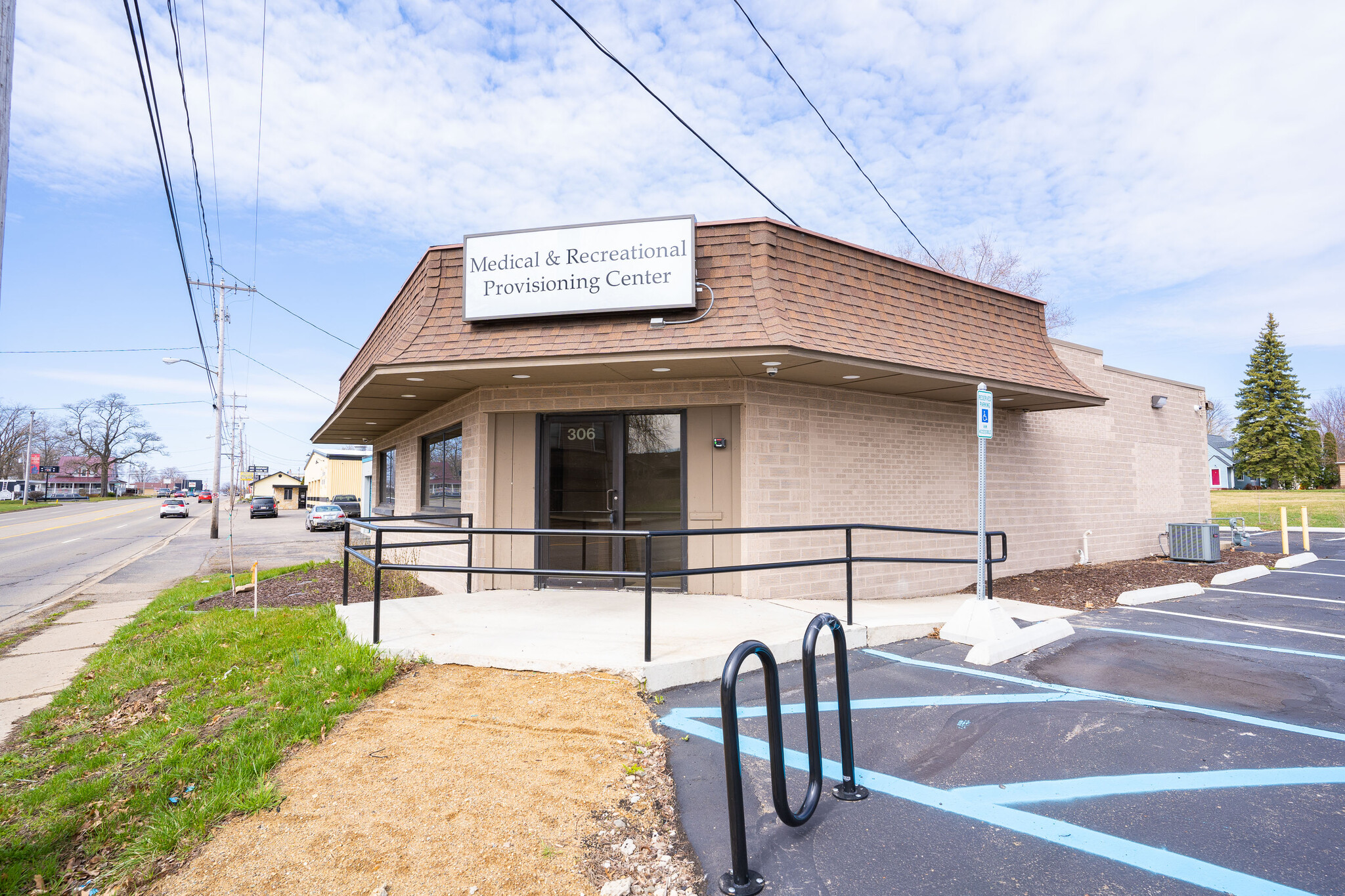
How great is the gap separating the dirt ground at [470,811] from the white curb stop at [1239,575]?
36.1 feet

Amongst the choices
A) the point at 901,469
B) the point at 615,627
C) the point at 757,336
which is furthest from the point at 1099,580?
the point at 615,627

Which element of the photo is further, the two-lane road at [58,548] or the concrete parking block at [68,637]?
the two-lane road at [58,548]

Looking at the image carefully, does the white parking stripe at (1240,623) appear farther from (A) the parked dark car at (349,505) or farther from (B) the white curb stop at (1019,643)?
(A) the parked dark car at (349,505)

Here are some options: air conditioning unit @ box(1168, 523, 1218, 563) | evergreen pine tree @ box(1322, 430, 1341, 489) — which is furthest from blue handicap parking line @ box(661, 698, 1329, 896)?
evergreen pine tree @ box(1322, 430, 1341, 489)

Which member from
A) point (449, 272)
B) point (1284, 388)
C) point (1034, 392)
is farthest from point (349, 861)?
point (1284, 388)

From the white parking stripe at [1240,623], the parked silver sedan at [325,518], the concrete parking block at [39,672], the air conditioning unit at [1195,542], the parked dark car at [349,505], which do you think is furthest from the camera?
the parked dark car at [349,505]

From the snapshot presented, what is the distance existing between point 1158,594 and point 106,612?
49.7 ft

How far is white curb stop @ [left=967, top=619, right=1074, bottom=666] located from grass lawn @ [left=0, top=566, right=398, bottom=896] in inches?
188

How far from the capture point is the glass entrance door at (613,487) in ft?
27.3

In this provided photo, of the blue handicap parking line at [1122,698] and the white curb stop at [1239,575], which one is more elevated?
the blue handicap parking line at [1122,698]

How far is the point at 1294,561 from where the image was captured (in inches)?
518

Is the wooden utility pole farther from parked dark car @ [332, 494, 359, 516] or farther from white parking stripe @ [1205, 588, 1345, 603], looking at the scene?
white parking stripe @ [1205, 588, 1345, 603]

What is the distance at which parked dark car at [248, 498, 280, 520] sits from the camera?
152 feet

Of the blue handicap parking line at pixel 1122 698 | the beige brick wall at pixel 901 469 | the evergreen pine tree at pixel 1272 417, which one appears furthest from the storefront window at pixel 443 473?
the evergreen pine tree at pixel 1272 417
